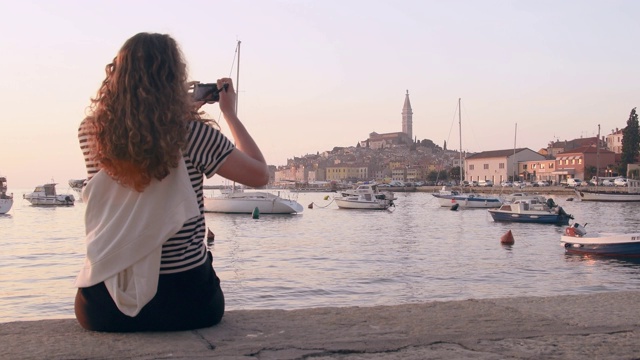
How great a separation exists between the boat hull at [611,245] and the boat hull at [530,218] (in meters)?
17.2

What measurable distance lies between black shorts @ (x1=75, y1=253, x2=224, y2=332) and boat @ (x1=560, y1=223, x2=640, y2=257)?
19.5 m

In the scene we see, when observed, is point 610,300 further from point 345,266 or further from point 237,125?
point 345,266

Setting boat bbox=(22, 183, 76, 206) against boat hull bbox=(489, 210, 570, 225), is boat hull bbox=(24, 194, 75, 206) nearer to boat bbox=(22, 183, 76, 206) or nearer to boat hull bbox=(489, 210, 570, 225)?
boat bbox=(22, 183, 76, 206)

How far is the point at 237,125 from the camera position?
11.1 ft

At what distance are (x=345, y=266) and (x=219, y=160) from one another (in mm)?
17386

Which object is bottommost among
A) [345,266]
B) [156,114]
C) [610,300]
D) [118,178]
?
[345,266]

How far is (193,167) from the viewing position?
3209 mm

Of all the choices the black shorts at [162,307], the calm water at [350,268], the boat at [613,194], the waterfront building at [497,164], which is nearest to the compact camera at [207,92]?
the black shorts at [162,307]

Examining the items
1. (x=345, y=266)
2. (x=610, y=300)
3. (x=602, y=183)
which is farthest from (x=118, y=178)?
(x=602, y=183)

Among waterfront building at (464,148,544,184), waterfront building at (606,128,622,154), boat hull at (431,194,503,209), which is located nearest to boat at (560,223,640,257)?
boat hull at (431,194,503,209)

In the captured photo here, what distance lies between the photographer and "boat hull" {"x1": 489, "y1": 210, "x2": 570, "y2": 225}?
3844 cm

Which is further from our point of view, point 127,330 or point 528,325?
point 528,325

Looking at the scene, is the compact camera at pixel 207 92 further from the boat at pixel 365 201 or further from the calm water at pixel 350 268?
the boat at pixel 365 201

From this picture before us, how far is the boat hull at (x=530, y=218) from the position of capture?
38.4 meters
